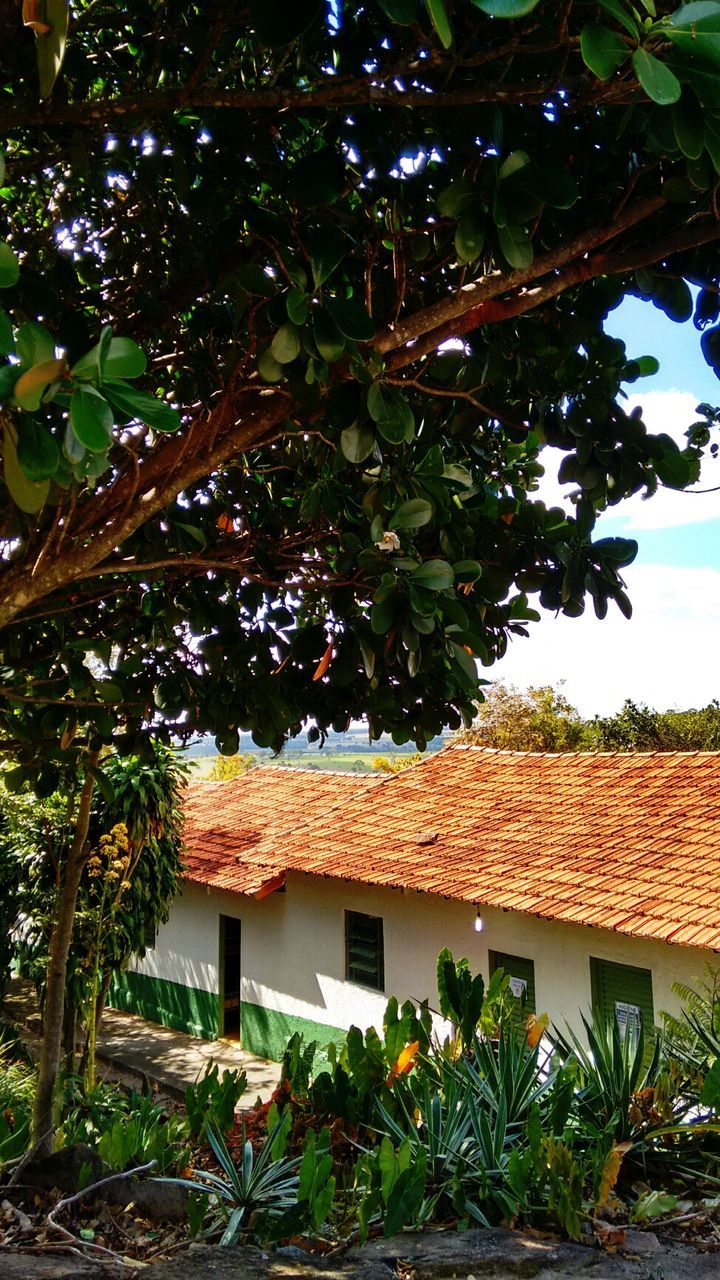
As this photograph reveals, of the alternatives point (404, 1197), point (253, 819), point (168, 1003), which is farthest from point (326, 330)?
point (168, 1003)

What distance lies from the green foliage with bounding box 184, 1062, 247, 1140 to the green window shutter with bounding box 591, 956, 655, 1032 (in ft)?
Result: 18.3

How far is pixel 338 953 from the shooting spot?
1312 centimetres

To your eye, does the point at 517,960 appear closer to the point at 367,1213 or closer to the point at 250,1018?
the point at 250,1018

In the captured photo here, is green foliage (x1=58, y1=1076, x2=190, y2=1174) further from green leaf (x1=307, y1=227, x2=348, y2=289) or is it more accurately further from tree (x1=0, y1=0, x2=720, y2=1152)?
green leaf (x1=307, y1=227, x2=348, y2=289)

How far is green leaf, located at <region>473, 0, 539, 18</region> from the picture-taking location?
1.45 metres

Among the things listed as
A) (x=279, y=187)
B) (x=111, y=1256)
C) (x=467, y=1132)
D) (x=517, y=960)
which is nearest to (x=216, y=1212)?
(x=111, y=1256)

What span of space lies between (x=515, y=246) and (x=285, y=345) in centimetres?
62

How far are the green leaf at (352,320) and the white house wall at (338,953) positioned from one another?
7.76m

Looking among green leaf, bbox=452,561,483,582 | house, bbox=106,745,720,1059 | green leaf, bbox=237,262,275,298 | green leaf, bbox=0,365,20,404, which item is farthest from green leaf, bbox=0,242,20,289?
house, bbox=106,745,720,1059

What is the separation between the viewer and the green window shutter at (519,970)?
10.4 metres

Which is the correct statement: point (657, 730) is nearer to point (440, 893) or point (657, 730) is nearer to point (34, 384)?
point (440, 893)

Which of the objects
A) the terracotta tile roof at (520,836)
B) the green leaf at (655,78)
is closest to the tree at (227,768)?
the terracotta tile roof at (520,836)

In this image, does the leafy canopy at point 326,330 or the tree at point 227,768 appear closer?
the leafy canopy at point 326,330

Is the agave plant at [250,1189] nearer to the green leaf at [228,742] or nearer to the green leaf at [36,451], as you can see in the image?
the green leaf at [228,742]
